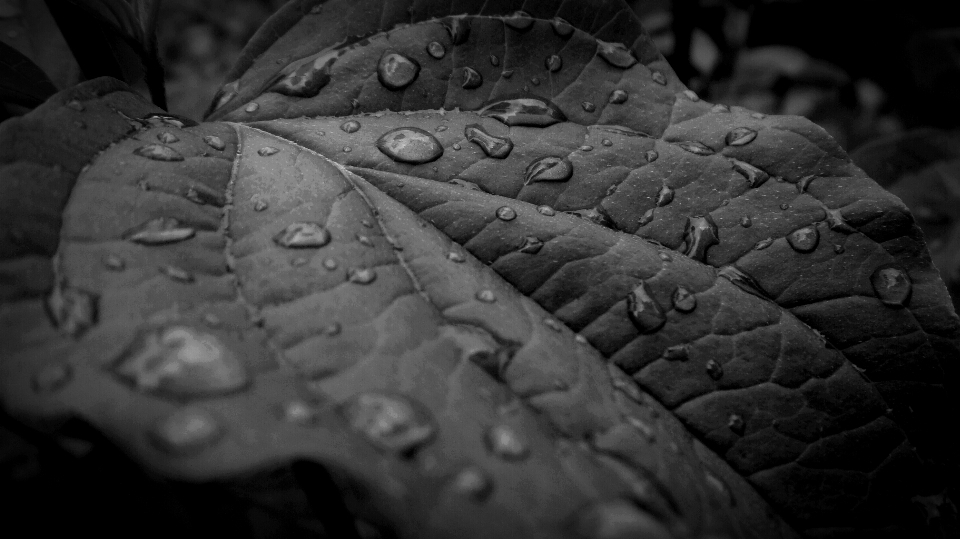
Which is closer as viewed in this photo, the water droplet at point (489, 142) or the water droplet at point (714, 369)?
the water droplet at point (714, 369)

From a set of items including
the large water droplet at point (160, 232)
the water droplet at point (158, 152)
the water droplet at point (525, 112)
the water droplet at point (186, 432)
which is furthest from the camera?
the water droplet at point (525, 112)

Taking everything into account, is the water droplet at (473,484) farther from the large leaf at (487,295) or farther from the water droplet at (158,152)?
the water droplet at (158,152)

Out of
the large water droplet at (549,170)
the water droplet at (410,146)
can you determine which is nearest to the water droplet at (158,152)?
the water droplet at (410,146)

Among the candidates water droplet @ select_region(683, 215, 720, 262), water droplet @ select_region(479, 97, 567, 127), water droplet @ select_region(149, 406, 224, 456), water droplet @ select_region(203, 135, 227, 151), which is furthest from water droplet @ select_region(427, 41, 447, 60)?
water droplet @ select_region(149, 406, 224, 456)

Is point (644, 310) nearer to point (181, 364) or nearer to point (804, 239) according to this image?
point (804, 239)

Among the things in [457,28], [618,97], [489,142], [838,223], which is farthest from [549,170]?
[838,223]

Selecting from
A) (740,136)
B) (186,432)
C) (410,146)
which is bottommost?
(186,432)
